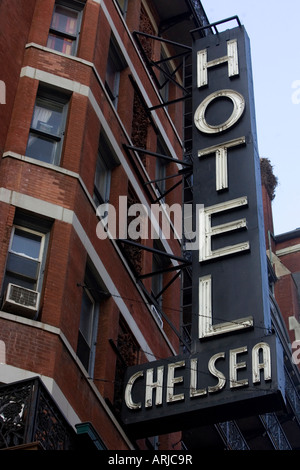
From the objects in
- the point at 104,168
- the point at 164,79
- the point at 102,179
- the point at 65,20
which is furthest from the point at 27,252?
the point at 164,79

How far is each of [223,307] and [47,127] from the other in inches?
252

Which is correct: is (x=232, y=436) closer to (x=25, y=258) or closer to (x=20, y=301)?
(x=25, y=258)

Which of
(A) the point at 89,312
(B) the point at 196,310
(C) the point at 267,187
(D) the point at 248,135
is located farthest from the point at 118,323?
(C) the point at 267,187

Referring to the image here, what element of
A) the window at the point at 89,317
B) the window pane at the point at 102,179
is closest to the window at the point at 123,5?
the window pane at the point at 102,179

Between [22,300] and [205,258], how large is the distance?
4943 mm

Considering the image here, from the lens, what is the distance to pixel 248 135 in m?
24.7

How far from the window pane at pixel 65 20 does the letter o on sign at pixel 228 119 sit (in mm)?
4137

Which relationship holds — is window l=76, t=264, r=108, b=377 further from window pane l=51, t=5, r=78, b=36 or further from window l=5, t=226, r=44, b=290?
window pane l=51, t=5, r=78, b=36

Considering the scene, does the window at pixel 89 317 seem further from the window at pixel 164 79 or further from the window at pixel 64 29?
the window at pixel 164 79

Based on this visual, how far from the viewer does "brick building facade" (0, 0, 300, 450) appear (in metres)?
19.0

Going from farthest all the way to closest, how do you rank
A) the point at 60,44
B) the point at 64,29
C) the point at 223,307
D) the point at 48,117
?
the point at 64,29 → the point at 60,44 → the point at 48,117 → the point at 223,307

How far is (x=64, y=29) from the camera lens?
2653 cm

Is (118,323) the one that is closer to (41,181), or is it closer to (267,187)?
(41,181)

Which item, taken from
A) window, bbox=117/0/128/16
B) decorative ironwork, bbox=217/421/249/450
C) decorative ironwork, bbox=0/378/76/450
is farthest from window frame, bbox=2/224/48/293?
window, bbox=117/0/128/16
